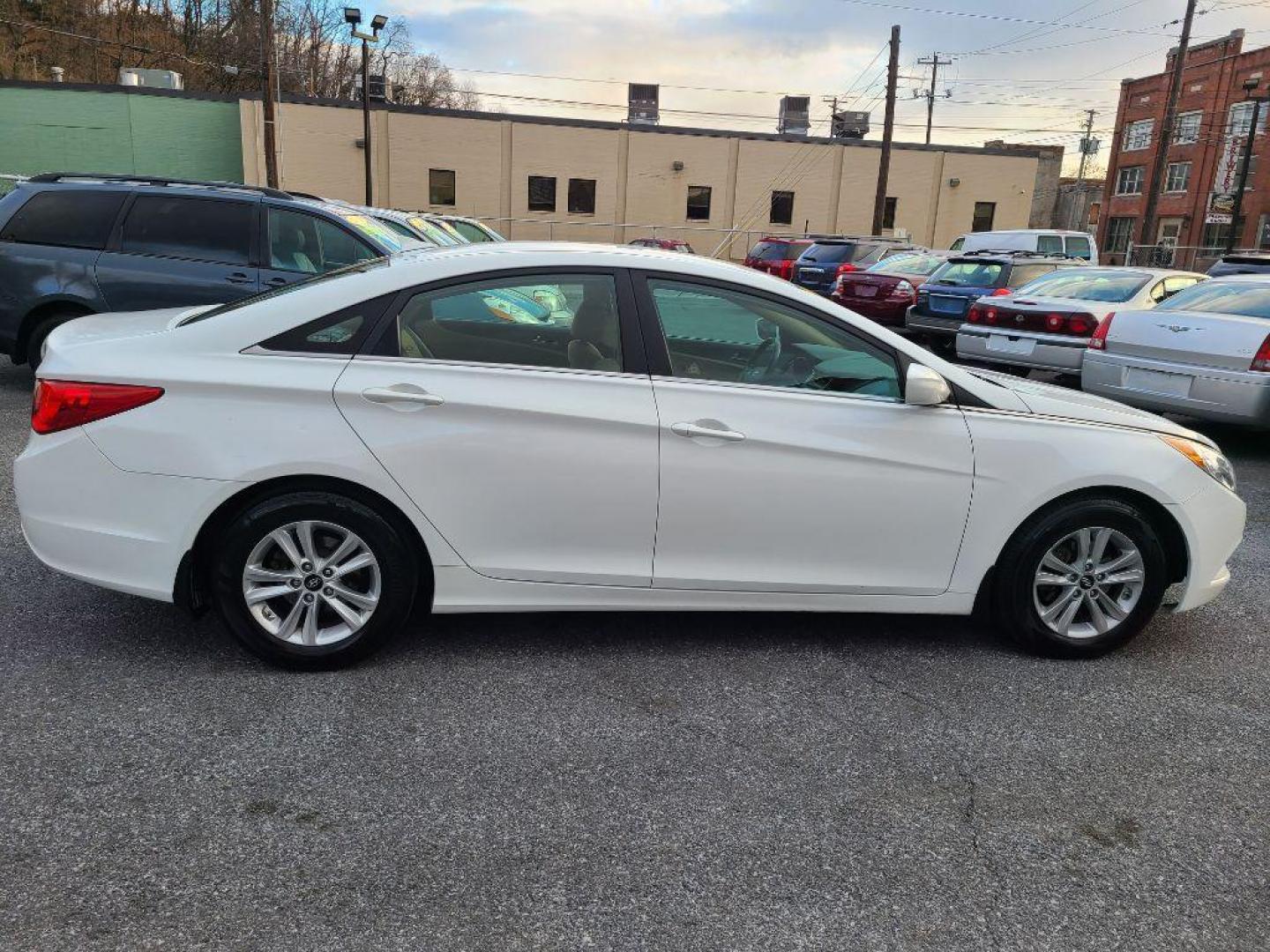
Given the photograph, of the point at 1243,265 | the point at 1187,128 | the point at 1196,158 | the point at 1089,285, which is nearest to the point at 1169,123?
the point at 1243,265

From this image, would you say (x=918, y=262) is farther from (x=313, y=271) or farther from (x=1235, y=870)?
(x=1235, y=870)

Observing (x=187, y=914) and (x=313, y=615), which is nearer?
(x=187, y=914)

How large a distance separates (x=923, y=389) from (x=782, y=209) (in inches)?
1610

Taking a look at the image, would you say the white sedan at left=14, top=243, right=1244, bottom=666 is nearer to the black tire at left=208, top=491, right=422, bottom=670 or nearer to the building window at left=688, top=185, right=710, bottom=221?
the black tire at left=208, top=491, right=422, bottom=670

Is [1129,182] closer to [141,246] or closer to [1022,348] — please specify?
[1022,348]

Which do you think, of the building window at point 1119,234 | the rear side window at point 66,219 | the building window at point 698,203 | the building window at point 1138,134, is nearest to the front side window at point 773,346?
the rear side window at point 66,219

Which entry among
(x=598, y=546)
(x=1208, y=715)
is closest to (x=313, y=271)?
(x=598, y=546)

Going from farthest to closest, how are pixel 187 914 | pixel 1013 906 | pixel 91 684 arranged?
1. pixel 91 684
2. pixel 1013 906
3. pixel 187 914

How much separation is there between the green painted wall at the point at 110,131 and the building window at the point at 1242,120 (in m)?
47.4

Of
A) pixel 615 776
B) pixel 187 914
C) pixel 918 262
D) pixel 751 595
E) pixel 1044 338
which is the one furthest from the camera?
pixel 918 262

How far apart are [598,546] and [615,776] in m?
0.90

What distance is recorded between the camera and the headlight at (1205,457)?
3.90 metres

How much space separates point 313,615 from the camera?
3.45 meters

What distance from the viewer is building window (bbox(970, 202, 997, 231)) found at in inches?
1745
